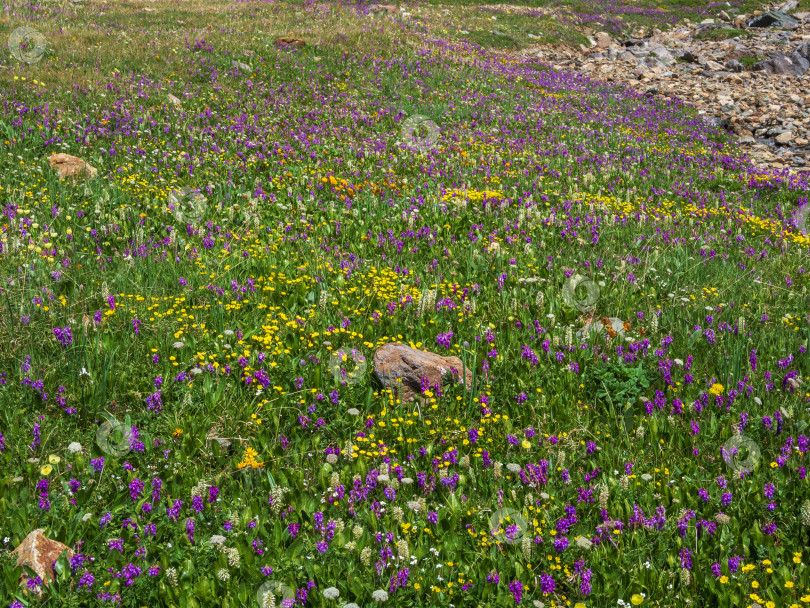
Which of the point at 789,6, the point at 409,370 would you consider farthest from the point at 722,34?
the point at 409,370

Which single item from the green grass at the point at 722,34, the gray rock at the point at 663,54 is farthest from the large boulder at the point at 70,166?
the green grass at the point at 722,34

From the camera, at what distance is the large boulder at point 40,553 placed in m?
3.05

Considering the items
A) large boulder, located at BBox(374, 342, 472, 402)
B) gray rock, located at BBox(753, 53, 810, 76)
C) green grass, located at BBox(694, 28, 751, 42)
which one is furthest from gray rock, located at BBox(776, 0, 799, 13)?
large boulder, located at BBox(374, 342, 472, 402)

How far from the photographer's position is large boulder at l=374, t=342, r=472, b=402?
486cm

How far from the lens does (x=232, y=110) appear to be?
13.0m

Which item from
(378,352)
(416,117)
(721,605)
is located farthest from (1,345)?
(416,117)

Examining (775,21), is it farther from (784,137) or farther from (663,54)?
(784,137)

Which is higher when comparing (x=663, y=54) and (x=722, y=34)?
(x=722, y=34)

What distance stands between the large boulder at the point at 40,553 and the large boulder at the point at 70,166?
22.4ft

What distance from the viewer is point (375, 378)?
4992mm

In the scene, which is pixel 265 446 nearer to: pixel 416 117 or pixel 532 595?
pixel 532 595

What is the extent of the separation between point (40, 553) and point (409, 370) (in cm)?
270

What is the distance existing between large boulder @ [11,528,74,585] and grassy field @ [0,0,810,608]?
0.09 metres

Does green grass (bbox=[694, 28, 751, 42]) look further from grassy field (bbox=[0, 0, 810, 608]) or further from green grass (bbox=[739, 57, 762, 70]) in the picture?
grassy field (bbox=[0, 0, 810, 608])
